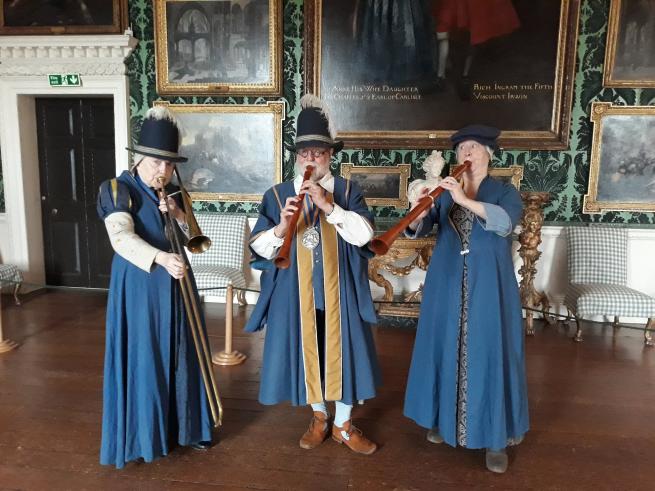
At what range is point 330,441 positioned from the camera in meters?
2.67

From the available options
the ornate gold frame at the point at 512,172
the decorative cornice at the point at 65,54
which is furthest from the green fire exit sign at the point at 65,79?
the ornate gold frame at the point at 512,172

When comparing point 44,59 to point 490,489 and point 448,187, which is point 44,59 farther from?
point 490,489

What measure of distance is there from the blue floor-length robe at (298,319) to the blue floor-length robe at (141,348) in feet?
1.22

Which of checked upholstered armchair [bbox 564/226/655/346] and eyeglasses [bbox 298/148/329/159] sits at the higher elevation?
eyeglasses [bbox 298/148/329/159]

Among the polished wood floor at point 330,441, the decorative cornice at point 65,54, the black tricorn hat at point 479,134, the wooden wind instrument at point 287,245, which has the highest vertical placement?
the decorative cornice at point 65,54

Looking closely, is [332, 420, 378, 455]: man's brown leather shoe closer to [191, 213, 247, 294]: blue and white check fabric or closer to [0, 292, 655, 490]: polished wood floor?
[0, 292, 655, 490]: polished wood floor

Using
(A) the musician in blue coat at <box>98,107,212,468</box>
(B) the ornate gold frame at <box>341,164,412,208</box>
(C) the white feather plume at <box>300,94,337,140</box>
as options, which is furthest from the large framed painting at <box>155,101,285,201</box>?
(A) the musician in blue coat at <box>98,107,212,468</box>

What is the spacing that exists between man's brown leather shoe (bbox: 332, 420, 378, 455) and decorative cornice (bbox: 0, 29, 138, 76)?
4.42 meters

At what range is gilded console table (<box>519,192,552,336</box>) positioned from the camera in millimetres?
4367

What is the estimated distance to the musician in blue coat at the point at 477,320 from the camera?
225cm

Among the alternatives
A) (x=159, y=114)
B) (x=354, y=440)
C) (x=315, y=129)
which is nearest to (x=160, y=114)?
(x=159, y=114)

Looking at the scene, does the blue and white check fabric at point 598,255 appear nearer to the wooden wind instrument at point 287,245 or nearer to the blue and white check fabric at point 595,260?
the blue and white check fabric at point 595,260

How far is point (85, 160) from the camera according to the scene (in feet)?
18.7

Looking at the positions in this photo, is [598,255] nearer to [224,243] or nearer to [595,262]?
[595,262]
